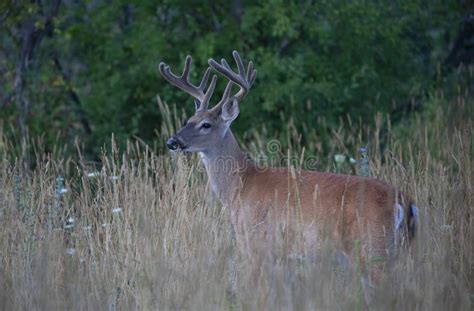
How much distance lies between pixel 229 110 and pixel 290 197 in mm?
1246

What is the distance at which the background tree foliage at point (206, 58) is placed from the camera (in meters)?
12.1

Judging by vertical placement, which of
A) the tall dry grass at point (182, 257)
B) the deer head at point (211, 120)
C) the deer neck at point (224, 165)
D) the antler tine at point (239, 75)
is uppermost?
the antler tine at point (239, 75)

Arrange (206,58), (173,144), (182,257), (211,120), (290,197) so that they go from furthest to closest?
(206,58), (211,120), (173,144), (290,197), (182,257)

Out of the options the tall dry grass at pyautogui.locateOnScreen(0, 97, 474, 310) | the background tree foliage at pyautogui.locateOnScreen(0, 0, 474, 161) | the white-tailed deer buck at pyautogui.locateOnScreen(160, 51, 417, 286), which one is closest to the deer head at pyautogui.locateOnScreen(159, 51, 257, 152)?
the white-tailed deer buck at pyautogui.locateOnScreen(160, 51, 417, 286)

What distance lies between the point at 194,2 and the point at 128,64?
1.25 m

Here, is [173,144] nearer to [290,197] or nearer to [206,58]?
[290,197]

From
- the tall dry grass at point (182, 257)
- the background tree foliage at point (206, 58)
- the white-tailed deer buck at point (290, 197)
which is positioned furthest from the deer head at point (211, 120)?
the background tree foliage at point (206, 58)

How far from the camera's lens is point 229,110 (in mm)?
7973

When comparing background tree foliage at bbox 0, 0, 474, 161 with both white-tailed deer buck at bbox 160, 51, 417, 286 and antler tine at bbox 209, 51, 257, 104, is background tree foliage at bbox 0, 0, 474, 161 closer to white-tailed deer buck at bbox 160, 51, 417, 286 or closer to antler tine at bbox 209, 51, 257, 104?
antler tine at bbox 209, 51, 257, 104

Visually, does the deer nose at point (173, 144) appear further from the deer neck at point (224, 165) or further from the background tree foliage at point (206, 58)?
the background tree foliage at point (206, 58)

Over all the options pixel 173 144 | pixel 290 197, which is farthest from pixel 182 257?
→ pixel 173 144

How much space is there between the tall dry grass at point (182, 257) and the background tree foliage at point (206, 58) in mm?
4455

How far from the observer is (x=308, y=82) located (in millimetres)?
12180

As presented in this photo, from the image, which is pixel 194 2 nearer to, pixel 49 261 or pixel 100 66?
pixel 100 66
